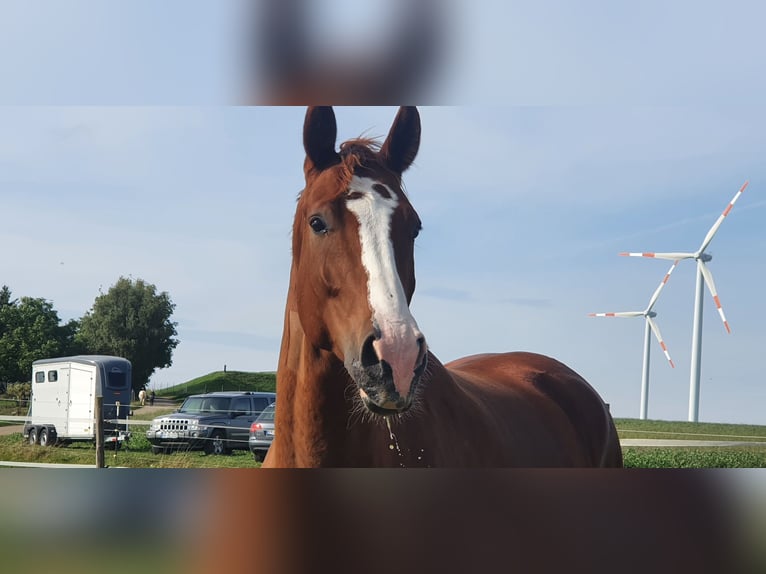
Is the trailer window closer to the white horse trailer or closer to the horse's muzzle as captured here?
the white horse trailer

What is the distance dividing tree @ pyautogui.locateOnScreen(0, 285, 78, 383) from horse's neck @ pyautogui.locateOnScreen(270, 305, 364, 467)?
6.91ft

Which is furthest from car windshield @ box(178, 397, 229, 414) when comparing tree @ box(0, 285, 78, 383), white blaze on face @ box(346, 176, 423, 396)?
white blaze on face @ box(346, 176, 423, 396)

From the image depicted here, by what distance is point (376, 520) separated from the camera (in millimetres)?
2404

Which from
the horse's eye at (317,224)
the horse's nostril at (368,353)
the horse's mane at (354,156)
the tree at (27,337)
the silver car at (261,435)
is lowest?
the silver car at (261,435)

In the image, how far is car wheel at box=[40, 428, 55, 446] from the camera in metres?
7.02

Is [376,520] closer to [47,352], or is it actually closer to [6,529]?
[6,529]

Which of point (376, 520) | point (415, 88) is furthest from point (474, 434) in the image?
point (415, 88)

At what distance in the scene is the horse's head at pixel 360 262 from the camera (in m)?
2.05

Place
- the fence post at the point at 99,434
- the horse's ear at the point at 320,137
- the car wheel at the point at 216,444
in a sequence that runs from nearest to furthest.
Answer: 1. the horse's ear at the point at 320,137
2. the fence post at the point at 99,434
3. the car wheel at the point at 216,444

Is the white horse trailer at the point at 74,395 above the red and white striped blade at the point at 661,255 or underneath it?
underneath

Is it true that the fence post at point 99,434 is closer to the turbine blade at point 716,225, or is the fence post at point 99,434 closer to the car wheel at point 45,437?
the car wheel at point 45,437

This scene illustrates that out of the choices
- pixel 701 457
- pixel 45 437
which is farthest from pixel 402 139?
pixel 701 457

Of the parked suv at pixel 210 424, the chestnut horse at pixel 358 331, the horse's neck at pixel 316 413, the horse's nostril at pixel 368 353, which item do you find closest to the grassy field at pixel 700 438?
the chestnut horse at pixel 358 331

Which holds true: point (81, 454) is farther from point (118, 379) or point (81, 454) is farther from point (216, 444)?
point (216, 444)
